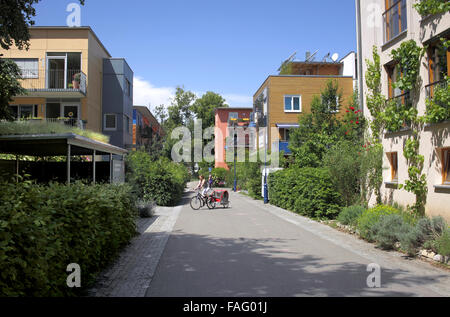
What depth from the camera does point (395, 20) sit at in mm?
13117

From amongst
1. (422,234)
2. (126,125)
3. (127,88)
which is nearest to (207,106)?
(127,88)

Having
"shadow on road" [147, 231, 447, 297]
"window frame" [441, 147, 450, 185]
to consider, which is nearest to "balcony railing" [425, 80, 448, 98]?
"window frame" [441, 147, 450, 185]

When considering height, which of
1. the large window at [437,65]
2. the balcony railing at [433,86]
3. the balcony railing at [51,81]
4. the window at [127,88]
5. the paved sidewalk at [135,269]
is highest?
the window at [127,88]

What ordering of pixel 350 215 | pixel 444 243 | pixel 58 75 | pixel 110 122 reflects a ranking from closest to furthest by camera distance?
pixel 444 243 → pixel 350 215 → pixel 58 75 → pixel 110 122

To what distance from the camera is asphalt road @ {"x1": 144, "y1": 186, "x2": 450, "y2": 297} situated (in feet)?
18.5

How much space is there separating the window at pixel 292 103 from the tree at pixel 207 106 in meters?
37.4

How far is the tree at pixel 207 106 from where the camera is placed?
236ft

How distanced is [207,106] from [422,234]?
66.1 metres

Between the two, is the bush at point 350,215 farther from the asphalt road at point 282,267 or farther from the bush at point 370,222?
the bush at point 370,222

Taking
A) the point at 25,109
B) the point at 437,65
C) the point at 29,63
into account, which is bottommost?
the point at 437,65

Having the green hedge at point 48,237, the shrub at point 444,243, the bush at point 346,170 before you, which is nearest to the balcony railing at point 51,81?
the bush at point 346,170

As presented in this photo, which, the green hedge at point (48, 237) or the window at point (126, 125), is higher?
the window at point (126, 125)

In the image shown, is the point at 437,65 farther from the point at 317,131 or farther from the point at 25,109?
the point at 25,109

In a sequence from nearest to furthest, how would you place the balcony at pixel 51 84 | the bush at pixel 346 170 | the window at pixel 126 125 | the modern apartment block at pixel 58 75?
the bush at pixel 346 170 → the balcony at pixel 51 84 → the modern apartment block at pixel 58 75 → the window at pixel 126 125
